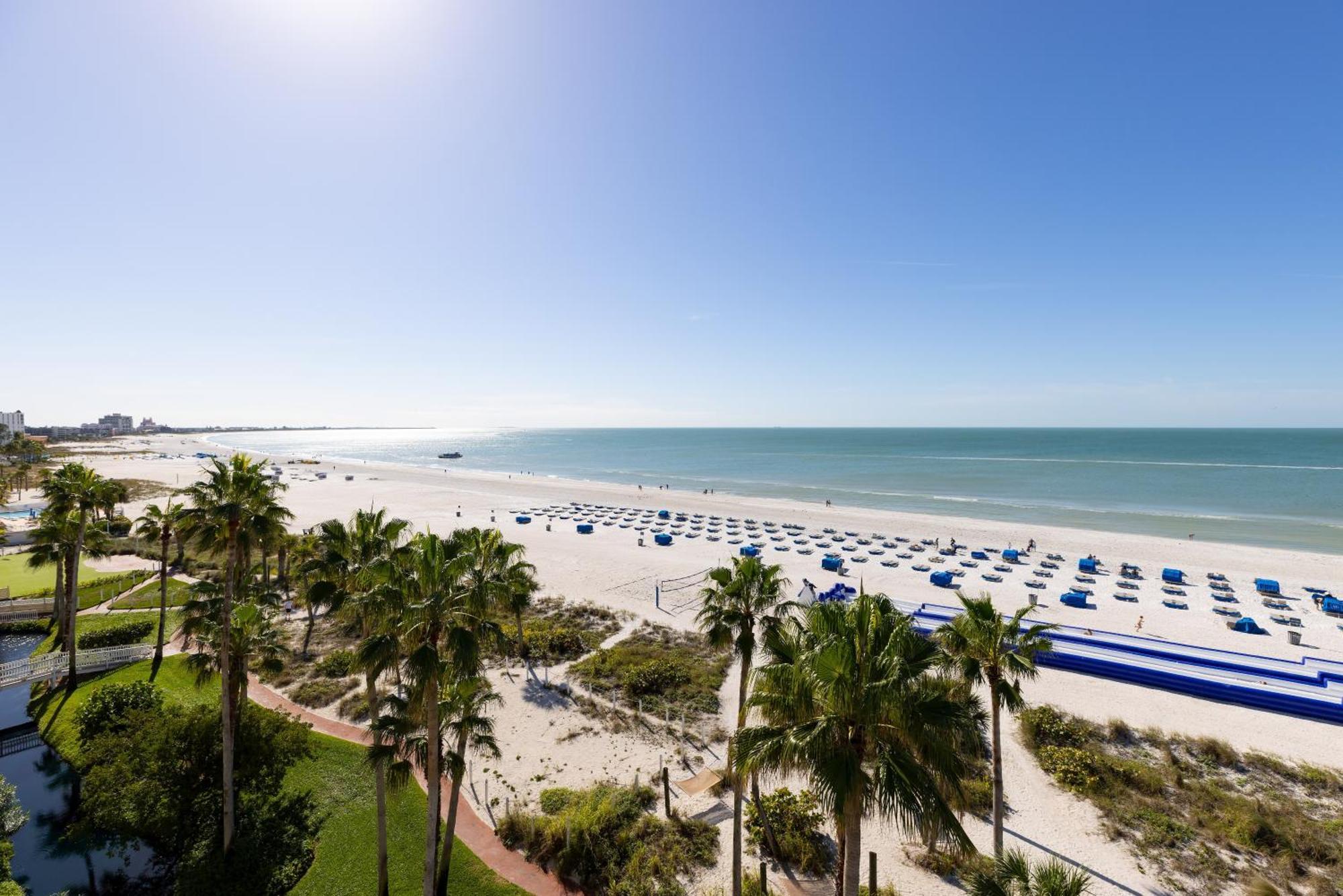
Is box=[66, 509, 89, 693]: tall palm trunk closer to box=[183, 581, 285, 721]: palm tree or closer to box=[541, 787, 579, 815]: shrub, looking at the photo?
box=[183, 581, 285, 721]: palm tree

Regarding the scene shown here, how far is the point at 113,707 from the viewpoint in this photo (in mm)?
18422

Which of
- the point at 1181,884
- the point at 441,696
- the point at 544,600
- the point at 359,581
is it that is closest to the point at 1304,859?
the point at 1181,884

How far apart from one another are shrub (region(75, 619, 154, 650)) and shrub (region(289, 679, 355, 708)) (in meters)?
10.5

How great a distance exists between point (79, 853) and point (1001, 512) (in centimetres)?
8432

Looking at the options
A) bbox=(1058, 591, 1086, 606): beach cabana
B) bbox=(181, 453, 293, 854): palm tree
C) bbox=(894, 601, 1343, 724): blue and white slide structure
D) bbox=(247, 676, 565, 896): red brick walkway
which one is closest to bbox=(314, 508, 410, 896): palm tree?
bbox=(181, 453, 293, 854): palm tree

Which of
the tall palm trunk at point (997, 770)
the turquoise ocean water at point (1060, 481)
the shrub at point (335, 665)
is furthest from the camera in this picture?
the turquoise ocean water at point (1060, 481)

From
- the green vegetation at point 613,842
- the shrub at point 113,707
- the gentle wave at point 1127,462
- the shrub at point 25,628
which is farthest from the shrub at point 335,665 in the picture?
the gentle wave at point 1127,462

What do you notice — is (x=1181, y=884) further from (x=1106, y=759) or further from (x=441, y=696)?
(x=441, y=696)

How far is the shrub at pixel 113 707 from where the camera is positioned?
1786cm

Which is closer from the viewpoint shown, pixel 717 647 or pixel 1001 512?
pixel 717 647

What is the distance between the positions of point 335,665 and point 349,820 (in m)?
11.5

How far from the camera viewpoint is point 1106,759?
720 inches

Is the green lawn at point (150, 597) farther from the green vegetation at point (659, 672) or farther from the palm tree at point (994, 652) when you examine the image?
the palm tree at point (994, 652)

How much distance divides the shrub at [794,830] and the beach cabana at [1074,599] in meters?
29.7
